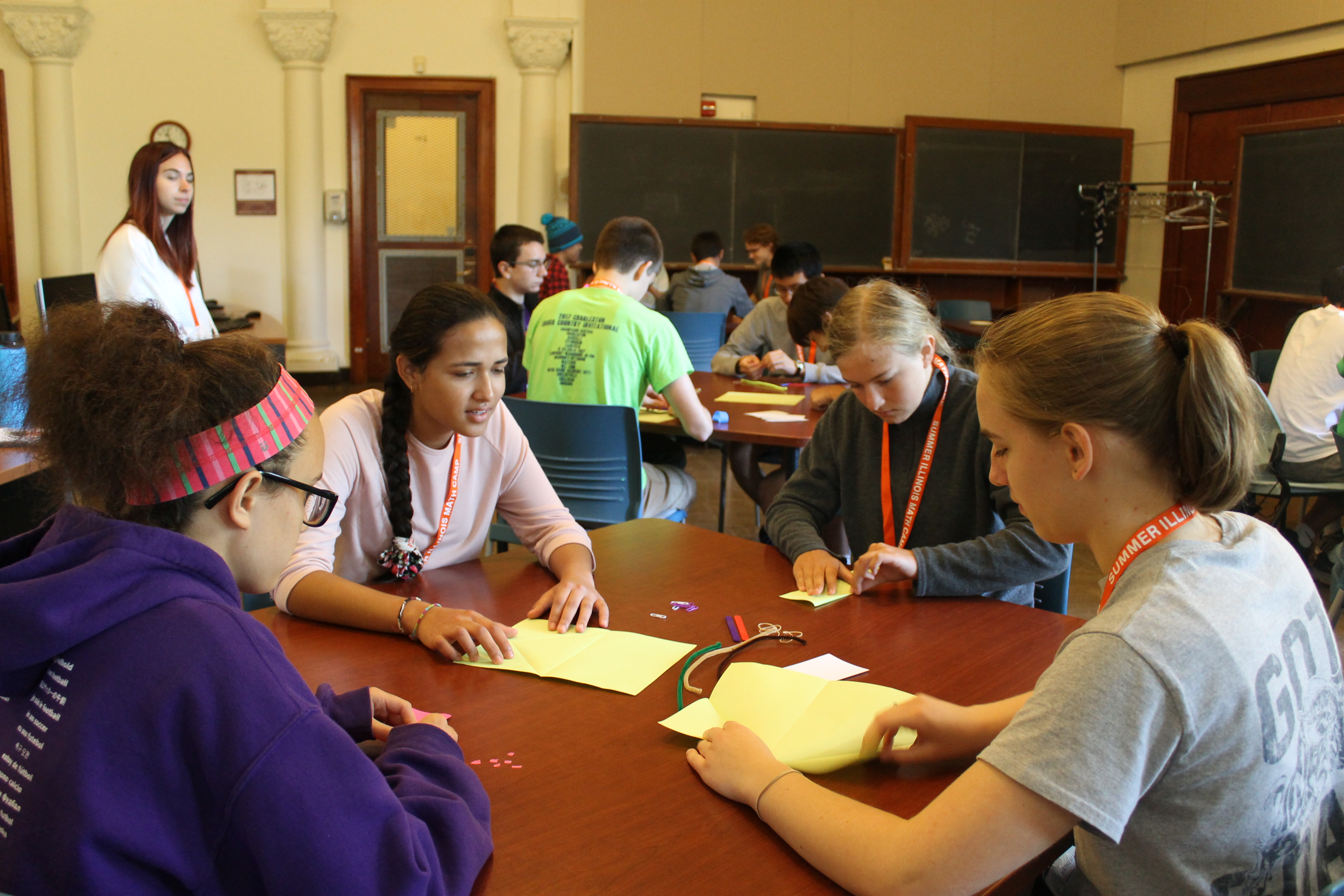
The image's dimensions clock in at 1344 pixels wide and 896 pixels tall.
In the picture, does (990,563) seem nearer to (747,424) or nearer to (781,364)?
(747,424)

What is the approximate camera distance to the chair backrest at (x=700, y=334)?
5430 millimetres

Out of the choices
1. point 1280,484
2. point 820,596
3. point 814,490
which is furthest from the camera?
point 1280,484

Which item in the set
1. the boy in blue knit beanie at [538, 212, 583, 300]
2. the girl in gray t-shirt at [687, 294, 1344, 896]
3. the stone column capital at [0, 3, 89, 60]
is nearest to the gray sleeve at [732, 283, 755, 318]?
the boy in blue knit beanie at [538, 212, 583, 300]

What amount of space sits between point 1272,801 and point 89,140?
892 centimetres

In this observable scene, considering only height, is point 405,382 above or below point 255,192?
below

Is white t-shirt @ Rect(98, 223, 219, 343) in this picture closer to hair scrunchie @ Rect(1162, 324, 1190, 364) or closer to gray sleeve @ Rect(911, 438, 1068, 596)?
gray sleeve @ Rect(911, 438, 1068, 596)

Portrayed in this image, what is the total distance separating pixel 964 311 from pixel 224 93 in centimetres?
577

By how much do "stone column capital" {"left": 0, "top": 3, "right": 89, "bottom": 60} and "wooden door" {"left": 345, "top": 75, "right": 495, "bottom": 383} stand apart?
1.93m

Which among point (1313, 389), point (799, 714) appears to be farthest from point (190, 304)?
point (1313, 389)

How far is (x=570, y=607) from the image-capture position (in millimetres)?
1618

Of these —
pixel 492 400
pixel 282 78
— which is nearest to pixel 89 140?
pixel 282 78

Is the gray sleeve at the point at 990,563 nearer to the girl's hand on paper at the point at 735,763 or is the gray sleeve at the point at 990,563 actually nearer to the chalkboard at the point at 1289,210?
the girl's hand on paper at the point at 735,763

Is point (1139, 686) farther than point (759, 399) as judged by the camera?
No

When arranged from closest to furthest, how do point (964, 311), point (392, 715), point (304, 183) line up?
1. point (392, 715)
2. point (964, 311)
3. point (304, 183)
